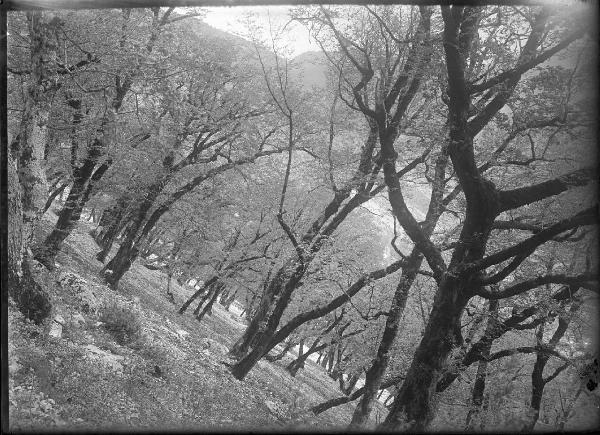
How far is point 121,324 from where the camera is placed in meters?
12.2

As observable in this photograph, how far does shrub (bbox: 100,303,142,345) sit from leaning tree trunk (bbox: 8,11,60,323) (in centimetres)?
336

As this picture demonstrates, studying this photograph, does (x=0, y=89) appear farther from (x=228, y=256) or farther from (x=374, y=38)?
(x=228, y=256)

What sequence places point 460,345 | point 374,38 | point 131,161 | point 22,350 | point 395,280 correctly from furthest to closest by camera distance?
point 395,280 < point 131,161 < point 374,38 < point 460,345 < point 22,350

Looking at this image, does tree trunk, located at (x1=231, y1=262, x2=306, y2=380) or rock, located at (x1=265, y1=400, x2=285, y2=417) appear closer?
tree trunk, located at (x1=231, y1=262, x2=306, y2=380)

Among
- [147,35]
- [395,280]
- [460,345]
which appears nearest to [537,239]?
[460,345]

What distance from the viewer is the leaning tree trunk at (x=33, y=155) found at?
329 inches

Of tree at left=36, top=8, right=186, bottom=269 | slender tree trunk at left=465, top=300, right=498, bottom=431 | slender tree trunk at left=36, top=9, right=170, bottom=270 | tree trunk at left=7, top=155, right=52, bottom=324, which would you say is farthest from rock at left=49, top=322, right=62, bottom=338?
slender tree trunk at left=465, top=300, right=498, bottom=431

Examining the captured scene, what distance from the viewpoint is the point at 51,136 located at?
655 inches

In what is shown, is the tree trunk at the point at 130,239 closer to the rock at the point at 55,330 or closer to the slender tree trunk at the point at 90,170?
the slender tree trunk at the point at 90,170

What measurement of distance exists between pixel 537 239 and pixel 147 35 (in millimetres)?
12753

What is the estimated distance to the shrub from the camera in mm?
11865

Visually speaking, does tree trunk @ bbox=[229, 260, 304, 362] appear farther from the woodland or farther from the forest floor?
the forest floor

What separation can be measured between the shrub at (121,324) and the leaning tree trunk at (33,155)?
3364mm

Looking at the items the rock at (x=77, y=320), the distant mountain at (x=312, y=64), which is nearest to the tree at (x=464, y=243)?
the distant mountain at (x=312, y=64)
